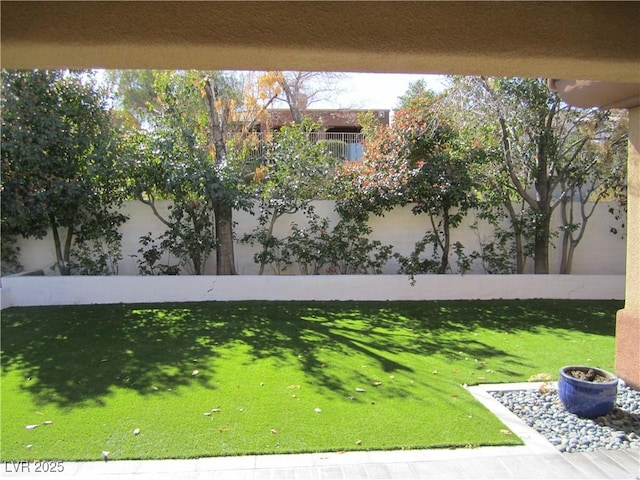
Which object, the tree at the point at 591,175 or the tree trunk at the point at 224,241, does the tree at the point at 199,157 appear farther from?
the tree at the point at 591,175

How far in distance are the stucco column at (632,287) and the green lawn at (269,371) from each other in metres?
0.70

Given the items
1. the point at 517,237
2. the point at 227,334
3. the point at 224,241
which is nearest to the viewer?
the point at 227,334

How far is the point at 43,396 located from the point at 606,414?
5.15 metres

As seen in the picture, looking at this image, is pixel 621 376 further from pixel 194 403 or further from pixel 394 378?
pixel 194 403

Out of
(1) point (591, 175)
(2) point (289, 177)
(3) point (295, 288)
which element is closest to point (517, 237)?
(1) point (591, 175)

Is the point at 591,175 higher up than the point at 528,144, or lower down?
lower down

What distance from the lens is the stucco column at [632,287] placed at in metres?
4.52

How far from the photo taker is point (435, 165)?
8477 millimetres

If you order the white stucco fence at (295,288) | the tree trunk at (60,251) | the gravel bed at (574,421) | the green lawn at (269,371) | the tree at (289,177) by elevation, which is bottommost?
the gravel bed at (574,421)

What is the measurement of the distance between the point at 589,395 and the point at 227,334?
14.2 feet

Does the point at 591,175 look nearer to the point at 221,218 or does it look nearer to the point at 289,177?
the point at 289,177

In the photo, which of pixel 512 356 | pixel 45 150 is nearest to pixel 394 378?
pixel 512 356

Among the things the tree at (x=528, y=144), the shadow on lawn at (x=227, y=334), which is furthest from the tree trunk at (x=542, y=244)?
the shadow on lawn at (x=227, y=334)

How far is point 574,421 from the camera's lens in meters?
3.84
